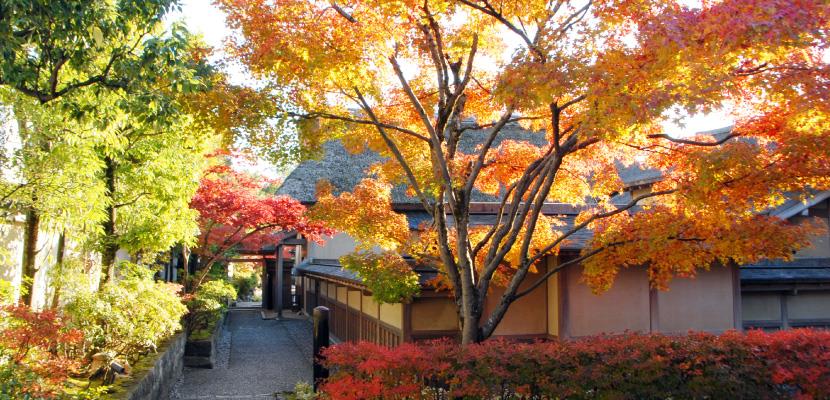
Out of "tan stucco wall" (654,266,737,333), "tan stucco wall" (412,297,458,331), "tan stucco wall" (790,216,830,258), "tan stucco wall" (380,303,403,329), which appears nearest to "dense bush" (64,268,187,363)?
"tan stucco wall" (380,303,403,329)

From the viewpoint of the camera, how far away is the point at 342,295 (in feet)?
53.0

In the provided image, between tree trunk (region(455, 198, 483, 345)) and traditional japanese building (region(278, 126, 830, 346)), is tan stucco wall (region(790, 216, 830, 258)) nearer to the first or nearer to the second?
traditional japanese building (region(278, 126, 830, 346))

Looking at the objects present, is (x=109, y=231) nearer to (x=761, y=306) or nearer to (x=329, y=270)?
(x=329, y=270)

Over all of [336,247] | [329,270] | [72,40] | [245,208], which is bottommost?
[329,270]

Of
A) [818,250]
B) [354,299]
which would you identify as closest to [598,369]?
[818,250]

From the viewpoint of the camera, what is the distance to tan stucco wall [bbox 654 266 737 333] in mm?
10555

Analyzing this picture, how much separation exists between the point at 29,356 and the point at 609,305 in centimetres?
791

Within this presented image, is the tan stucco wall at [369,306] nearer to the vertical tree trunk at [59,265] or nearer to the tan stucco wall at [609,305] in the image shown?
the tan stucco wall at [609,305]

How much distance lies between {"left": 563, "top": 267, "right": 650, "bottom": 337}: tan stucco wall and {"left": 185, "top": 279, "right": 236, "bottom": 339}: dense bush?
8852mm

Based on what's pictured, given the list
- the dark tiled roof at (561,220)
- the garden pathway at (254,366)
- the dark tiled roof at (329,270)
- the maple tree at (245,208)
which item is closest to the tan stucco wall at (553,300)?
the dark tiled roof at (561,220)

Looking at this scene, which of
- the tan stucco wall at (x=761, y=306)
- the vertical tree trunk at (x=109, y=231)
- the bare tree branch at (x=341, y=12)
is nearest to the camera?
the bare tree branch at (x=341, y=12)

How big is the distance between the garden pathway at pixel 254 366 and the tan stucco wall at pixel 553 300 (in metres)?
4.33

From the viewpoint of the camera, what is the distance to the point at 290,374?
44.0 feet

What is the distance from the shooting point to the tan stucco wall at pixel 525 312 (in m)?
10.2
